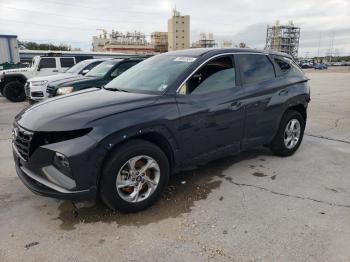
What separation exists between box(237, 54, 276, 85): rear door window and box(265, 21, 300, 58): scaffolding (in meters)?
95.6

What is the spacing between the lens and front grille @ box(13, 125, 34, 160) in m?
3.15

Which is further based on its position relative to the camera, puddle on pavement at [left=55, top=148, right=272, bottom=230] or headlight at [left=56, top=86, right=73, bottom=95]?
headlight at [left=56, top=86, right=73, bottom=95]

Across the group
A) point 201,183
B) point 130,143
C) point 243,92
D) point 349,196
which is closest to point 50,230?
point 130,143

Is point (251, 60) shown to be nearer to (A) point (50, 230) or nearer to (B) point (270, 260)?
(B) point (270, 260)

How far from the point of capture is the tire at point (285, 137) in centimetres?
507

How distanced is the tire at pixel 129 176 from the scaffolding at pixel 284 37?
97.7 meters

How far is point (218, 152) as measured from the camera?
414cm

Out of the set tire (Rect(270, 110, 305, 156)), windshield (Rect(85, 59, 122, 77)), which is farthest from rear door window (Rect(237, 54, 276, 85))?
windshield (Rect(85, 59, 122, 77))

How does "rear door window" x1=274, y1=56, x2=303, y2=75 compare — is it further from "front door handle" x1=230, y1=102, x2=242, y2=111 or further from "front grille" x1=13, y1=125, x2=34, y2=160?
"front grille" x1=13, y1=125, x2=34, y2=160

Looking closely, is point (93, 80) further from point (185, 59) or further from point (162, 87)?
point (162, 87)

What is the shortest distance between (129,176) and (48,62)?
1265 centimetres

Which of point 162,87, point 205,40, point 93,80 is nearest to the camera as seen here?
point 162,87

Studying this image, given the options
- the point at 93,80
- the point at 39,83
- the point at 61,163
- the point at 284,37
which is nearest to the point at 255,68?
the point at 61,163

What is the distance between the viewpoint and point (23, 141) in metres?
3.25
